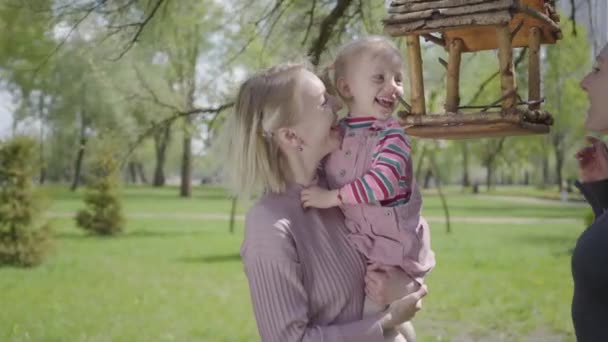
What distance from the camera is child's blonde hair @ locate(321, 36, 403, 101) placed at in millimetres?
2021

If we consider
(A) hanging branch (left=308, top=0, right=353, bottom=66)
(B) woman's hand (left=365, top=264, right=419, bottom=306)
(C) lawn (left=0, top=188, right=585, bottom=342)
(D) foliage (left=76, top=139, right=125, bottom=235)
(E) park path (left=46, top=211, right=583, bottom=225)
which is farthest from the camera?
(E) park path (left=46, top=211, right=583, bottom=225)

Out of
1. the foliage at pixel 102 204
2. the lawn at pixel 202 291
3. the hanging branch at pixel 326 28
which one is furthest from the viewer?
the foliage at pixel 102 204

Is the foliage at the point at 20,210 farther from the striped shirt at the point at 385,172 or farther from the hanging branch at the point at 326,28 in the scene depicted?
the striped shirt at the point at 385,172

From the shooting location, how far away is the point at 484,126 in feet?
5.95

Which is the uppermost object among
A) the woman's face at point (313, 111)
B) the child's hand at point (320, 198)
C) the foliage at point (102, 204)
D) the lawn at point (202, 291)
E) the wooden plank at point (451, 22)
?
the wooden plank at point (451, 22)

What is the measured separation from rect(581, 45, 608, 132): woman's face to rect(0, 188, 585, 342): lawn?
6077 millimetres

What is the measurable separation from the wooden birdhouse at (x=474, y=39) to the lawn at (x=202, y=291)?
600 centimetres

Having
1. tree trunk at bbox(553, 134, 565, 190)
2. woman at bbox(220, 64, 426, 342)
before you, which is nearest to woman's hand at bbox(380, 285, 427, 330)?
woman at bbox(220, 64, 426, 342)

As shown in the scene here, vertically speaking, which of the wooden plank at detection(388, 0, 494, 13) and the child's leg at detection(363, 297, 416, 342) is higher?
the wooden plank at detection(388, 0, 494, 13)

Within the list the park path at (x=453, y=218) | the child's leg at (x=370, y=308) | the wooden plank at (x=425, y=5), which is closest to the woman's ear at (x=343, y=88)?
the wooden plank at (x=425, y=5)

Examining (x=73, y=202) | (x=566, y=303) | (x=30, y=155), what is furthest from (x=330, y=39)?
(x=73, y=202)

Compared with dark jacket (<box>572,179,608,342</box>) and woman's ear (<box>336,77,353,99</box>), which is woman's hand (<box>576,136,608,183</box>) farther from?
woman's ear (<box>336,77,353,99</box>)

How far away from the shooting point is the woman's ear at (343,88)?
209cm

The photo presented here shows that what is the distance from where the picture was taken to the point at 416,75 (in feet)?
6.68
